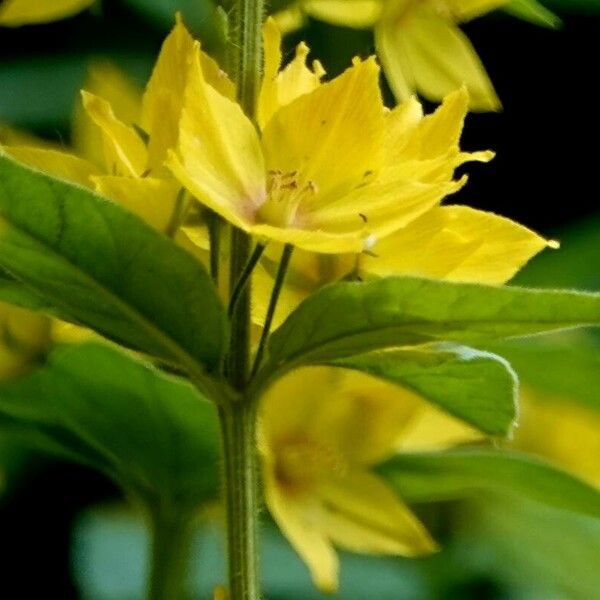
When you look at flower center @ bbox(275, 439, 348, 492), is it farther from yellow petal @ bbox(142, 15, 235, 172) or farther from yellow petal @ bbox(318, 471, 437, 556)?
yellow petal @ bbox(142, 15, 235, 172)

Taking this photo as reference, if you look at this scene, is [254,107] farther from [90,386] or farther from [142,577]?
[142,577]

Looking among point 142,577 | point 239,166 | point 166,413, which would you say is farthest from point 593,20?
point 239,166

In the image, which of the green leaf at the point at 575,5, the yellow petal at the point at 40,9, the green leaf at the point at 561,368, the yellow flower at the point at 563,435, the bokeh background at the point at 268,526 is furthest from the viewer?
the green leaf at the point at 575,5

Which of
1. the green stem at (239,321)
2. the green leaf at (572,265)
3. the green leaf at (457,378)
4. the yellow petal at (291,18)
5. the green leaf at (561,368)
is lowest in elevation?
the green leaf at (457,378)

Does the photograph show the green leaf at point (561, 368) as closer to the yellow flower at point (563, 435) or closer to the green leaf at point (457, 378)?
the green leaf at point (457, 378)

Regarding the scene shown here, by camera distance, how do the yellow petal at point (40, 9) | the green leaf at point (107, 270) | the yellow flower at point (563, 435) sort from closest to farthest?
the green leaf at point (107, 270) < the yellow petal at point (40, 9) < the yellow flower at point (563, 435)

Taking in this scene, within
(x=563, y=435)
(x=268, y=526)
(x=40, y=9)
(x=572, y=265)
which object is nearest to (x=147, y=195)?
(x=40, y=9)

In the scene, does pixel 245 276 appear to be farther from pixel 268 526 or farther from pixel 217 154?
pixel 268 526

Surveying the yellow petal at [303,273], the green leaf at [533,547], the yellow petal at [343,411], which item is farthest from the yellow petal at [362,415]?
the green leaf at [533,547]
